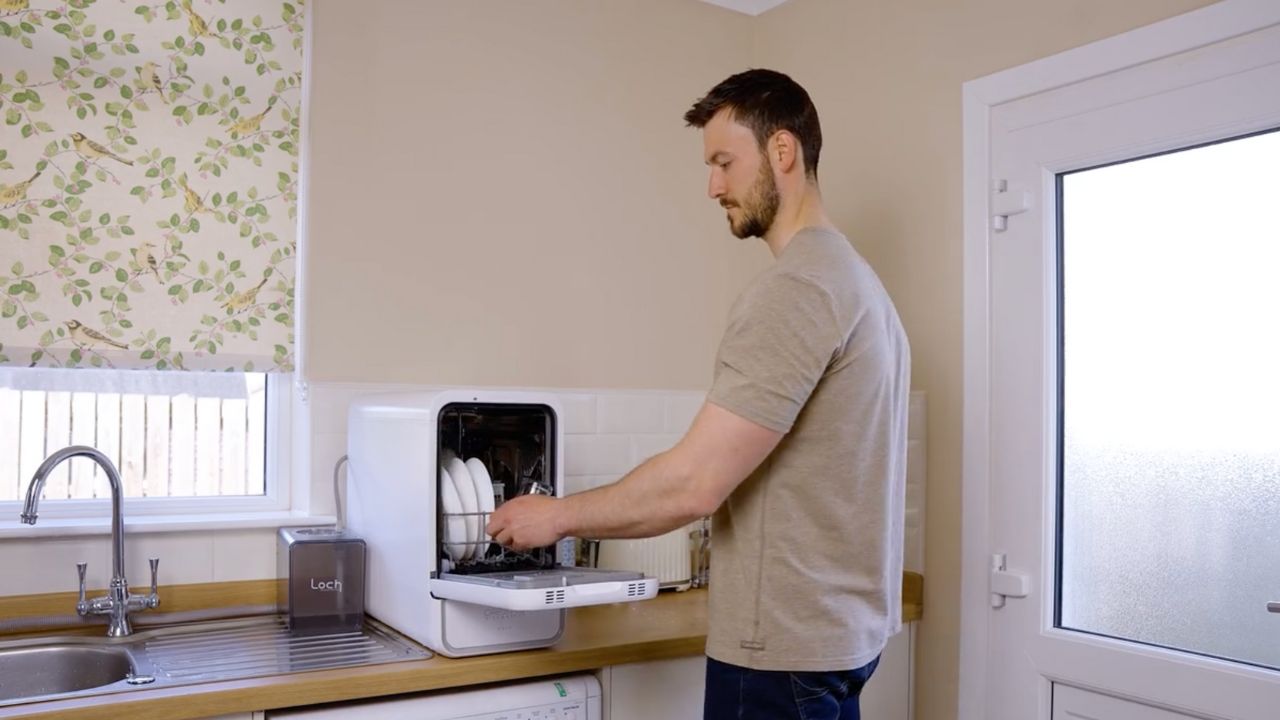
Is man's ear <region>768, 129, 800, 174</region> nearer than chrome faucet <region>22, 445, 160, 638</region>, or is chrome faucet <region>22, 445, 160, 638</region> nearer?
man's ear <region>768, 129, 800, 174</region>

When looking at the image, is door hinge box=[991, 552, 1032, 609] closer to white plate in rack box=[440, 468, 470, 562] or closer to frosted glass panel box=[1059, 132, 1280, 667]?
frosted glass panel box=[1059, 132, 1280, 667]

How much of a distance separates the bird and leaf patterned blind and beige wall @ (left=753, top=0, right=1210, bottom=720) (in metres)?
1.30

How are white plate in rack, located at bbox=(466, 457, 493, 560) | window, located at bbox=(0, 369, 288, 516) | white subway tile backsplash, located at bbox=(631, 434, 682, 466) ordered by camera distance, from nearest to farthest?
1. white plate in rack, located at bbox=(466, 457, 493, 560)
2. window, located at bbox=(0, 369, 288, 516)
3. white subway tile backsplash, located at bbox=(631, 434, 682, 466)

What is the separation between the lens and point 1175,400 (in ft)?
6.41

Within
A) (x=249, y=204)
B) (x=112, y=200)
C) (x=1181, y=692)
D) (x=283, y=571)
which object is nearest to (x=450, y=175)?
(x=249, y=204)

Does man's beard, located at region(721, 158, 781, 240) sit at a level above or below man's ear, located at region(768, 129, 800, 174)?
below

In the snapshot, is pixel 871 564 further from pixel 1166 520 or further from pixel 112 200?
pixel 112 200

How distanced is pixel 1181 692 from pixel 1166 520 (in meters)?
0.30

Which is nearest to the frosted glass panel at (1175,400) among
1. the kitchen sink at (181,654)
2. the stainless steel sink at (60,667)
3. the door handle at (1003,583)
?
the door handle at (1003,583)

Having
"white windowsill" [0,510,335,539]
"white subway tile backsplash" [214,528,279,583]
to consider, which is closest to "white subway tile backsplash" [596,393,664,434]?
"white windowsill" [0,510,335,539]

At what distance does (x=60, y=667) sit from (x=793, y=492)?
1369 millimetres

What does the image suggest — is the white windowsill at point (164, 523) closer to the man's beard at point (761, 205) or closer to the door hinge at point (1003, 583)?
the man's beard at point (761, 205)

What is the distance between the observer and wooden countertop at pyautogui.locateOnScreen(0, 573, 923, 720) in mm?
1577

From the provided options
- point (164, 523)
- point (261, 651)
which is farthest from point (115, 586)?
point (261, 651)
